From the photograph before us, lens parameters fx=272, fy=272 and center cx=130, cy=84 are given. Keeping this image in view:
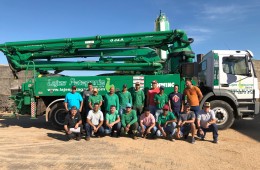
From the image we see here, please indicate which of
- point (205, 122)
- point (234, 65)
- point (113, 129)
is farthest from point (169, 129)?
point (234, 65)

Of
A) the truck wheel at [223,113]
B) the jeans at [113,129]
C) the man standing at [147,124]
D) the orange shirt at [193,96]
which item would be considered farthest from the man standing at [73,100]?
the truck wheel at [223,113]

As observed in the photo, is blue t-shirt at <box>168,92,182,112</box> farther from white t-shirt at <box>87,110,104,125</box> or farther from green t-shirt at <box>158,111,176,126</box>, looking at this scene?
white t-shirt at <box>87,110,104,125</box>

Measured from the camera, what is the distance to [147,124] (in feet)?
25.6

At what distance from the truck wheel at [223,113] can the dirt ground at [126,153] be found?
1.84 ft

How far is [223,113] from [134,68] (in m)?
3.39

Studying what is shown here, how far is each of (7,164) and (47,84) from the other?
439 centimetres

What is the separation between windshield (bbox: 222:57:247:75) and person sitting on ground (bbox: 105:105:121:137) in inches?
159

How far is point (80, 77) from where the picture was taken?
9453 millimetres

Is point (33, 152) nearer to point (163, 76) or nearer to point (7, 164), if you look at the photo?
point (7, 164)

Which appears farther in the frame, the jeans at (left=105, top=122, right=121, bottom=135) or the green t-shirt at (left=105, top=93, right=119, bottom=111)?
the green t-shirt at (left=105, top=93, right=119, bottom=111)

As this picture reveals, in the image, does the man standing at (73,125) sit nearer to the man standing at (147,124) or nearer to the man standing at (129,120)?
the man standing at (129,120)

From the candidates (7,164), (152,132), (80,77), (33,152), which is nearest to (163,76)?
(152,132)

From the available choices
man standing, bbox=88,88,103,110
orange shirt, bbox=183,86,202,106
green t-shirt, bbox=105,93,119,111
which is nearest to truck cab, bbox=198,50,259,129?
orange shirt, bbox=183,86,202,106

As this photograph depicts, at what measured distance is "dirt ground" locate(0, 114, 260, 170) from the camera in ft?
17.8
